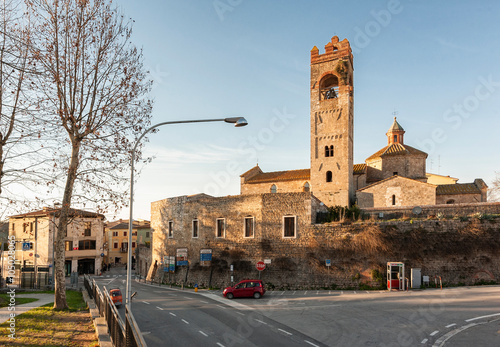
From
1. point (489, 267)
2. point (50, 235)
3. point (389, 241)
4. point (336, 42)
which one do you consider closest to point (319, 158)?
point (336, 42)

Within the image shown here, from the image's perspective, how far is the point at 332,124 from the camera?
43.0m

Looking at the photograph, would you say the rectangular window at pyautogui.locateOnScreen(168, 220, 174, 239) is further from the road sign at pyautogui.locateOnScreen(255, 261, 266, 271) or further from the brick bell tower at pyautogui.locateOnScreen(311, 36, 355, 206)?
the brick bell tower at pyautogui.locateOnScreen(311, 36, 355, 206)

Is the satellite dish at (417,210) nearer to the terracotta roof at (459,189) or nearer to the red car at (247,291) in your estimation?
the terracotta roof at (459,189)

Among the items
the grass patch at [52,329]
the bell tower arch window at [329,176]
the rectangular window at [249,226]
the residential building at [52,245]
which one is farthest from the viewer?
the bell tower arch window at [329,176]

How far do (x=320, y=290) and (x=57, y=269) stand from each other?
18658 mm

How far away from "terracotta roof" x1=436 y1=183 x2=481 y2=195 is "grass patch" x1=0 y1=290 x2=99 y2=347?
3781cm

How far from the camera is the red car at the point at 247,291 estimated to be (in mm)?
24312

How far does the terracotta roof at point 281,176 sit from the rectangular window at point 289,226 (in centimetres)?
1697

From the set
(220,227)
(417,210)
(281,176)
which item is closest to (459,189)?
(417,210)

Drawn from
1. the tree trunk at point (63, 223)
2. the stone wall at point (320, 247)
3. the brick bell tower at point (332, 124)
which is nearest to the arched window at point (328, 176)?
the brick bell tower at point (332, 124)

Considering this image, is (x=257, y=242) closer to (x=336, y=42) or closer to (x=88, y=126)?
(x=88, y=126)

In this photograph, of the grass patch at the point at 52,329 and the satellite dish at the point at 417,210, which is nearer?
the grass patch at the point at 52,329

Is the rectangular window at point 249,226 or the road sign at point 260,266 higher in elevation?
the rectangular window at point 249,226

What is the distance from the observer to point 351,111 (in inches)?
1735
